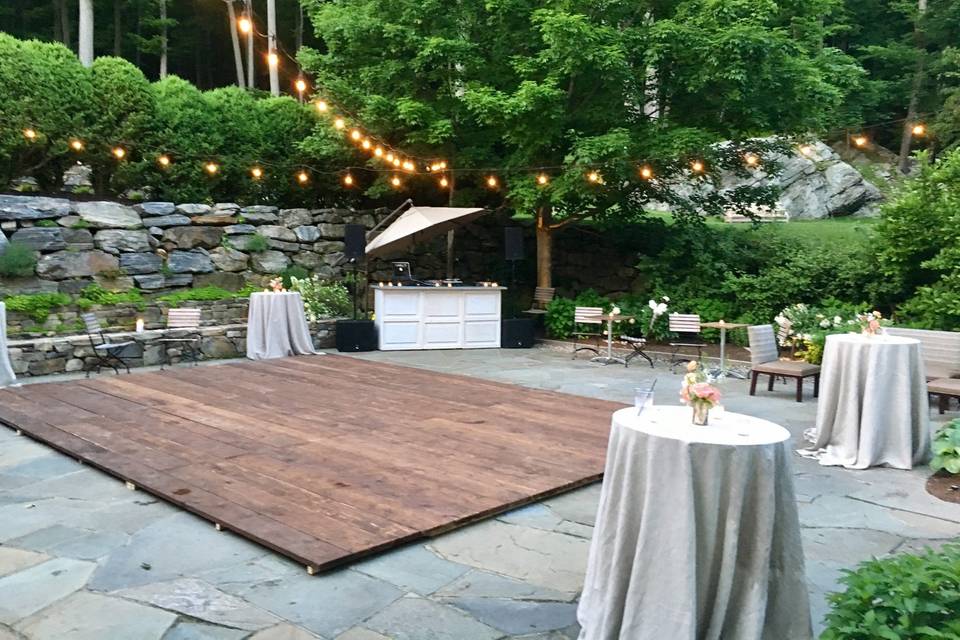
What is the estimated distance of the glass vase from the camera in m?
2.76

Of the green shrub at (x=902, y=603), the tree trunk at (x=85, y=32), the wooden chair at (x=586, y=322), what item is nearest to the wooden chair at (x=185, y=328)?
the wooden chair at (x=586, y=322)

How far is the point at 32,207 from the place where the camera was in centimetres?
998

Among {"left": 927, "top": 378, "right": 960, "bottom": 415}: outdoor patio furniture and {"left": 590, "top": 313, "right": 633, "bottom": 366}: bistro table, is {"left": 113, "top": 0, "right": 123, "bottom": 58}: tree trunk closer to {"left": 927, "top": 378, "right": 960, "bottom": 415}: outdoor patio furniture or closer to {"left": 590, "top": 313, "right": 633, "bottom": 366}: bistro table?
{"left": 590, "top": 313, "right": 633, "bottom": 366}: bistro table

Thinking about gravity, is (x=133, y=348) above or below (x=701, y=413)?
below

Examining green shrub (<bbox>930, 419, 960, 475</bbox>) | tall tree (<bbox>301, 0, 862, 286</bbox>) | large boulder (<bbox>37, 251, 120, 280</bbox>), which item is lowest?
green shrub (<bbox>930, 419, 960, 475</bbox>)

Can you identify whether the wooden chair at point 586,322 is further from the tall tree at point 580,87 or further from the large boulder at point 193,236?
the large boulder at point 193,236

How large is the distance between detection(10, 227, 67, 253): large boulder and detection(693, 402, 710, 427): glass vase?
32.6 ft

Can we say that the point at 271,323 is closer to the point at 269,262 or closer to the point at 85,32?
the point at 269,262

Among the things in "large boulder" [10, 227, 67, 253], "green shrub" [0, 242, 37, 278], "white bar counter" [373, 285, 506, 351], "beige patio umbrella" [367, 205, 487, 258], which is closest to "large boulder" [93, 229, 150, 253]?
"large boulder" [10, 227, 67, 253]

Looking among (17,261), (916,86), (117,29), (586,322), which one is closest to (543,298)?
(586,322)

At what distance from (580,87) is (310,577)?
965 cm

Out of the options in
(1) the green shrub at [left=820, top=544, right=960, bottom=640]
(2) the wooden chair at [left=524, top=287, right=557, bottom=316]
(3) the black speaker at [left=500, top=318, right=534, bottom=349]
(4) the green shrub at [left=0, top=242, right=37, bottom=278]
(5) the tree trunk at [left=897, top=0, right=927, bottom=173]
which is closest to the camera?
(1) the green shrub at [left=820, top=544, right=960, bottom=640]

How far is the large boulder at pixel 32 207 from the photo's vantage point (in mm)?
9750

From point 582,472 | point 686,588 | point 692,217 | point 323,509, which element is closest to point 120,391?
point 323,509
